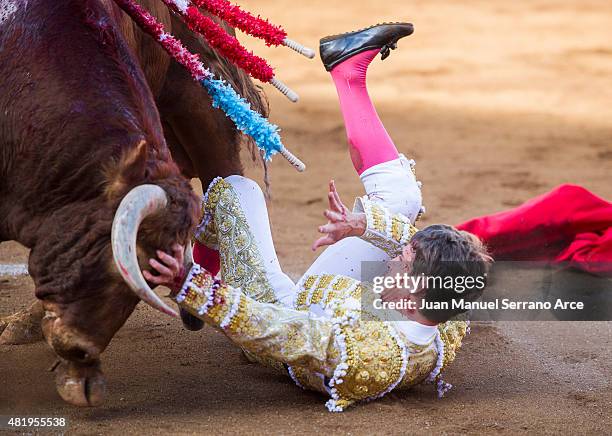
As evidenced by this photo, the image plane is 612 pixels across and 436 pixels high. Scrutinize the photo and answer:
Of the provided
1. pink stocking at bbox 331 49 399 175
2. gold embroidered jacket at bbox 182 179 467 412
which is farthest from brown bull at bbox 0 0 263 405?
pink stocking at bbox 331 49 399 175

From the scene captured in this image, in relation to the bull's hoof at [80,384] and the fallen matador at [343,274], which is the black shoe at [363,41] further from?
the bull's hoof at [80,384]

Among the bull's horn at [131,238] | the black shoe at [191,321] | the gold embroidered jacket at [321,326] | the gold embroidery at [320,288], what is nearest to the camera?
the bull's horn at [131,238]

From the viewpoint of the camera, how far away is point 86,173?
3.02m

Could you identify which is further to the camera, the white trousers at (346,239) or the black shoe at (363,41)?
the black shoe at (363,41)

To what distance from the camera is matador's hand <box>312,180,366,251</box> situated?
11.5ft

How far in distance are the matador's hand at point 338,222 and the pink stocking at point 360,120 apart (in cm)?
48

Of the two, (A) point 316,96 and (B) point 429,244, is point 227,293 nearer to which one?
(B) point 429,244

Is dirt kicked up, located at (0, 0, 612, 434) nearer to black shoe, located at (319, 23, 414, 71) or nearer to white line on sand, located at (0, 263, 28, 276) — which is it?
white line on sand, located at (0, 263, 28, 276)

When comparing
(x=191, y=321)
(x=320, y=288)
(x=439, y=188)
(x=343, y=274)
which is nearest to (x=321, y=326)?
(x=320, y=288)

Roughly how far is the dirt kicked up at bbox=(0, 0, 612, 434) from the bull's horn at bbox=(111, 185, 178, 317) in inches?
23.1

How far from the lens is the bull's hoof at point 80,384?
311 cm

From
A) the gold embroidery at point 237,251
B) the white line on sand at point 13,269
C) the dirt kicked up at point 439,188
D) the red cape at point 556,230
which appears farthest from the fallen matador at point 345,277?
the white line on sand at point 13,269

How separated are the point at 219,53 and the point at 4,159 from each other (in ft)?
3.82

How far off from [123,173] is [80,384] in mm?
605
